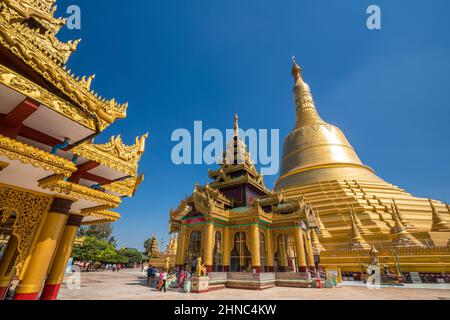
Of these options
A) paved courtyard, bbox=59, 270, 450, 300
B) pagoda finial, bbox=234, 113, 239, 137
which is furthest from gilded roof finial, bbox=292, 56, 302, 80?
paved courtyard, bbox=59, 270, 450, 300

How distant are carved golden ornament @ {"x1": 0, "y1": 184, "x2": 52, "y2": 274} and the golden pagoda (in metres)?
17.4

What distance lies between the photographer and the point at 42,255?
4859 millimetres

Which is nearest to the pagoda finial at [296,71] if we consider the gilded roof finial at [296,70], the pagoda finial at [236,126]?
the gilded roof finial at [296,70]

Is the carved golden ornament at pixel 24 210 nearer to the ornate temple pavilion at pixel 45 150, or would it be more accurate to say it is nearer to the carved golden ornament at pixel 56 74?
the ornate temple pavilion at pixel 45 150

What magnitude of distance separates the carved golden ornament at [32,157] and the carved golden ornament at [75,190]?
0.30m

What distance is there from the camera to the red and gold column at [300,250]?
50.8ft

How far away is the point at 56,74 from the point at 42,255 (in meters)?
3.97

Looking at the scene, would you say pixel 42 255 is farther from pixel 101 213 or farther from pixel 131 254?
pixel 131 254

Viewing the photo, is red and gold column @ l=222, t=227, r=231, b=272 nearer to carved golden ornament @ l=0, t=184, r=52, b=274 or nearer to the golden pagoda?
the golden pagoda

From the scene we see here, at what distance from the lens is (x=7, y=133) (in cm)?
448

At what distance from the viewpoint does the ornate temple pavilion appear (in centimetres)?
396

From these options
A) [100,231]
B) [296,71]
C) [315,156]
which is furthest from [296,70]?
[100,231]
